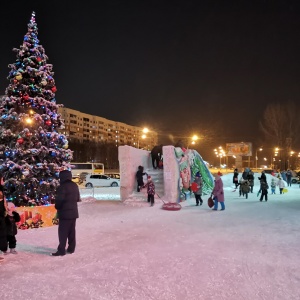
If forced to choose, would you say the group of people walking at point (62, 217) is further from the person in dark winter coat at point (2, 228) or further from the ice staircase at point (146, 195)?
the ice staircase at point (146, 195)

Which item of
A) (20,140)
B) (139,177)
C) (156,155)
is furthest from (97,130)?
(20,140)

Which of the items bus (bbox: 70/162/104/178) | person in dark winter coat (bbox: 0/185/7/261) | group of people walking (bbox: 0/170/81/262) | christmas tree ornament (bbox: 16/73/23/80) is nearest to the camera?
person in dark winter coat (bbox: 0/185/7/261)

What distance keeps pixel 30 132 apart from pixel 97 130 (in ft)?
300

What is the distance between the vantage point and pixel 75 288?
485cm

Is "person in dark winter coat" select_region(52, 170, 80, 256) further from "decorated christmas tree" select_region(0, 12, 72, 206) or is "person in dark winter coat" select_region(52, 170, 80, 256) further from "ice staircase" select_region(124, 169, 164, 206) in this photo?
"ice staircase" select_region(124, 169, 164, 206)

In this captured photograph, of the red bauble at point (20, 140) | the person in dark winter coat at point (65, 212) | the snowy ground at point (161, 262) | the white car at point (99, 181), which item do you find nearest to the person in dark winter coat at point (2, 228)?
the snowy ground at point (161, 262)

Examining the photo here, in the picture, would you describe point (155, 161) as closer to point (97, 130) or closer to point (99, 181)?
point (99, 181)

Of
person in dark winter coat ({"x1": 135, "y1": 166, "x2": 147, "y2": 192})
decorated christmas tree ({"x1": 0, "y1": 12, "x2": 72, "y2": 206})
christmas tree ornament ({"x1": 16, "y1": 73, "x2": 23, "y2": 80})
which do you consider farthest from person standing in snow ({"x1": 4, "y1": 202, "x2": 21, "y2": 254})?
person in dark winter coat ({"x1": 135, "y1": 166, "x2": 147, "y2": 192})

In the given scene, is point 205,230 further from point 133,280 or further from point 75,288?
point 75,288

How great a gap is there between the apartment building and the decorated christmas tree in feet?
226

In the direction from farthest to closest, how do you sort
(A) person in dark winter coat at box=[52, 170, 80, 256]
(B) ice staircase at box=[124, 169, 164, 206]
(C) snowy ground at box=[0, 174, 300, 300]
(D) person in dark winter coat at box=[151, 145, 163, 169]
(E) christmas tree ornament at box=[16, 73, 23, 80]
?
(D) person in dark winter coat at box=[151, 145, 163, 169], (B) ice staircase at box=[124, 169, 164, 206], (E) christmas tree ornament at box=[16, 73, 23, 80], (A) person in dark winter coat at box=[52, 170, 80, 256], (C) snowy ground at box=[0, 174, 300, 300]

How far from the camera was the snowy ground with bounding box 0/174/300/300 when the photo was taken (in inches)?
187

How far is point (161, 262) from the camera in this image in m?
6.24

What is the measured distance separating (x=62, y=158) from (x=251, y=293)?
843 cm
